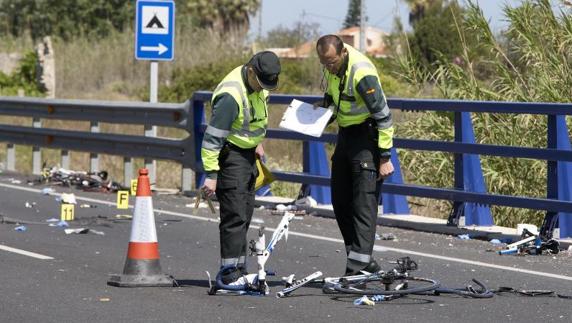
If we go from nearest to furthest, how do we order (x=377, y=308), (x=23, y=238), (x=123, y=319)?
(x=123, y=319), (x=377, y=308), (x=23, y=238)

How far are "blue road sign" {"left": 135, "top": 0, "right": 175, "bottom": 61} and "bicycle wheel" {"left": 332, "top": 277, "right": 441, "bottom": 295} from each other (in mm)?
9643

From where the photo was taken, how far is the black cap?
859cm

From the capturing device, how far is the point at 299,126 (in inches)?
367

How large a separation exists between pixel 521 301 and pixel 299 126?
77.5 inches

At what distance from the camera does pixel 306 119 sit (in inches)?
367

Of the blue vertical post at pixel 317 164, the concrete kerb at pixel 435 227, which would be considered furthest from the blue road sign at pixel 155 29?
the concrete kerb at pixel 435 227

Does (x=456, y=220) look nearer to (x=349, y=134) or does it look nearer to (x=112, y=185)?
(x=349, y=134)

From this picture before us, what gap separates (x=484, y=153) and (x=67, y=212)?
4.22 meters

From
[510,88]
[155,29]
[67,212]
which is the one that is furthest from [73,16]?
[67,212]

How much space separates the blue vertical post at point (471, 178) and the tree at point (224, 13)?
49.6 metres

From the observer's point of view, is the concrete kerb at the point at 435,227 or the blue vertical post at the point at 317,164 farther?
the blue vertical post at the point at 317,164

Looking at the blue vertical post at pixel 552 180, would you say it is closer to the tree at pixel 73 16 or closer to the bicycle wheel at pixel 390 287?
the bicycle wheel at pixel 390 287

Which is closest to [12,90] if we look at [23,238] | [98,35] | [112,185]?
[98,35]

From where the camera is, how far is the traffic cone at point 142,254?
912 centimetres
